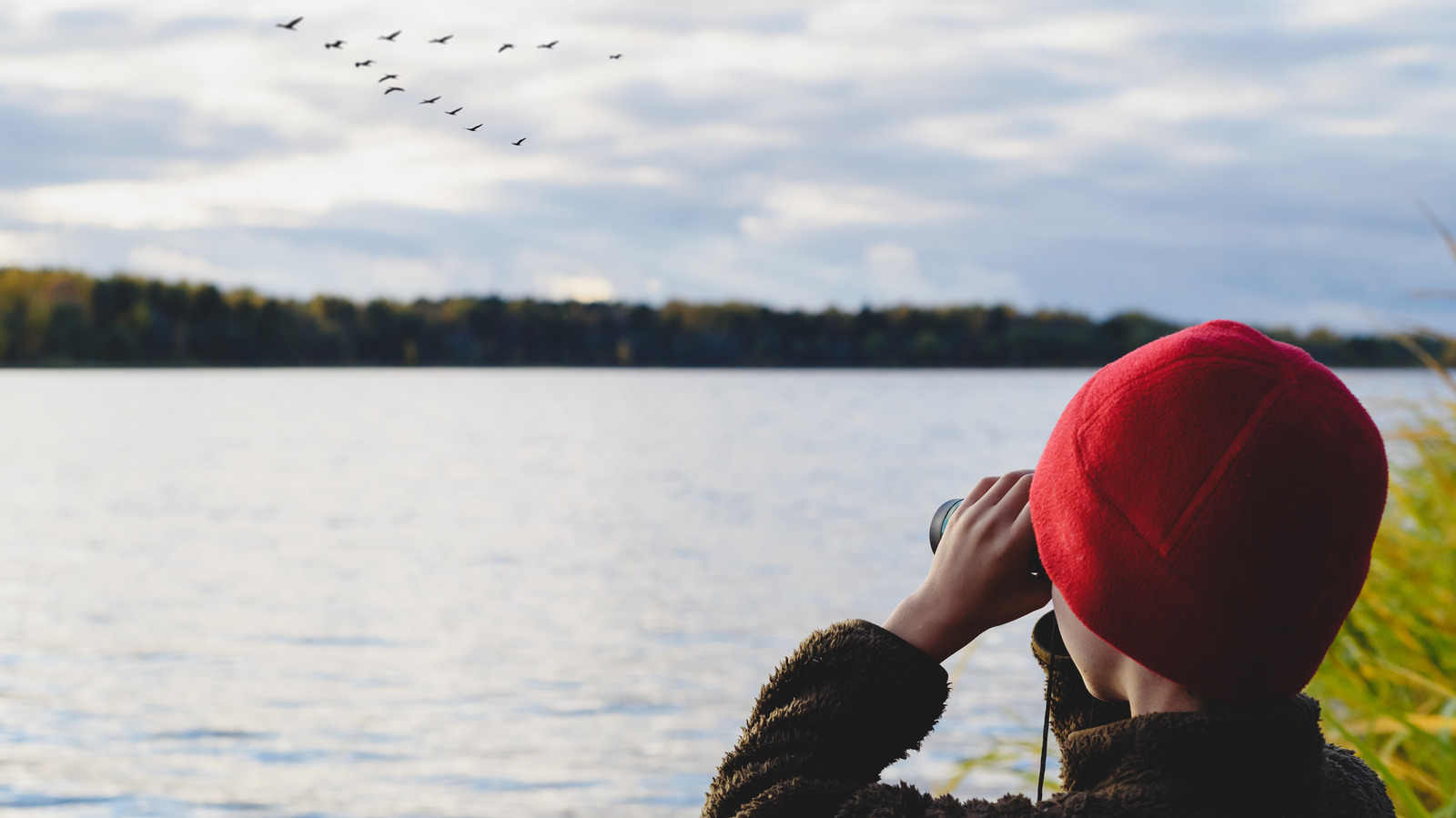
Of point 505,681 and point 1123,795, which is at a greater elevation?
point 1123,795

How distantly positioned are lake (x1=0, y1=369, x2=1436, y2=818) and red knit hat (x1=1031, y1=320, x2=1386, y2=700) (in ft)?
13.1

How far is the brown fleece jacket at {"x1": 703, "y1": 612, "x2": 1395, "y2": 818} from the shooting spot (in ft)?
3.32

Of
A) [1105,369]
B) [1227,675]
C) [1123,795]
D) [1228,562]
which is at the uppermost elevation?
[1105,369]

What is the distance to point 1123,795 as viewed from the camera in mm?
1014

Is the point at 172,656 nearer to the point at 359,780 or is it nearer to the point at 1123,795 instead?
the point at 359,780

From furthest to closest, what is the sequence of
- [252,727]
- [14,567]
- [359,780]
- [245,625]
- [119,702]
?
[14,567]
[245,625]
[119,702]
[252,727]
[359,780]

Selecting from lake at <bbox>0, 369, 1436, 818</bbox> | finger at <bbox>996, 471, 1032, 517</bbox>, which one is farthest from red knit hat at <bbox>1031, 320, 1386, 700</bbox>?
Answer: lake at <bbox>0, 369, 1436, 818</bbox>

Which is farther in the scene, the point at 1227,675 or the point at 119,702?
the point at 119,702

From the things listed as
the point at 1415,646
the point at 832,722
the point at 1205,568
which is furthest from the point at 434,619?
the point at 1205,568

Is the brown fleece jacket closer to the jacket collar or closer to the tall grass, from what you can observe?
the jacket collar

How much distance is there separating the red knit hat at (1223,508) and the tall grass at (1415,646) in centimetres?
236

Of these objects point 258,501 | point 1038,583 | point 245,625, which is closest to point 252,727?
point 245,625

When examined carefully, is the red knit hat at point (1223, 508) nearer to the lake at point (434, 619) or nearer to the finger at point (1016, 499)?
the finger at point (1016, 499)

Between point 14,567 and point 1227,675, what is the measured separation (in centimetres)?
1651
